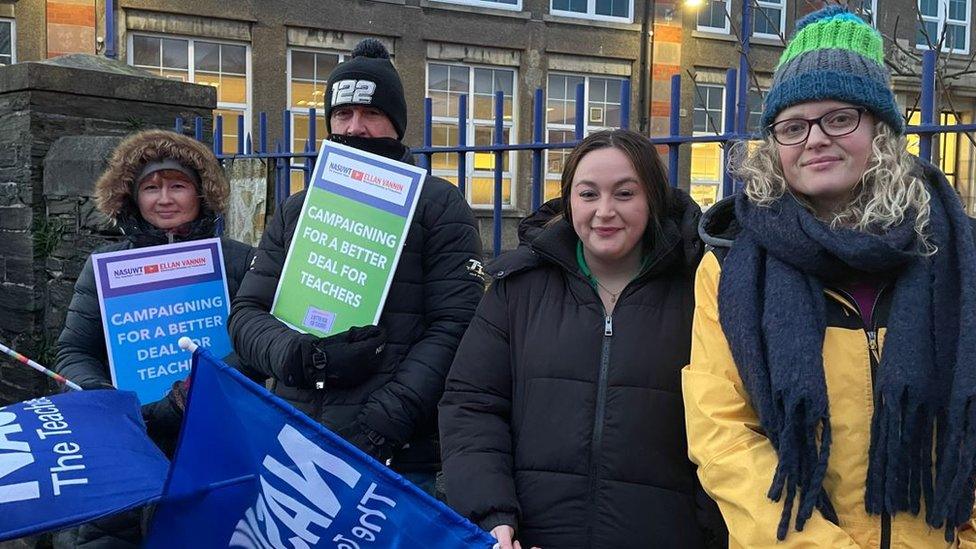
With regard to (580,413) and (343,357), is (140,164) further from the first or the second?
(580,413)

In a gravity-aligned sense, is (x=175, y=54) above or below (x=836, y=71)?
above

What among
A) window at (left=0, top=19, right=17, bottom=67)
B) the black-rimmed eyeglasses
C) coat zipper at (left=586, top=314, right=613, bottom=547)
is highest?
window at (left=0, top=19, right=17, bottom=67)

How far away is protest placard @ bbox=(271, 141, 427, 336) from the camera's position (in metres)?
2.40

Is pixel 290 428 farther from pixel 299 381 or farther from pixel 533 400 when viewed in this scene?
pixel 533 400

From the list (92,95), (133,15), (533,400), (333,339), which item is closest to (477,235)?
(333,339)

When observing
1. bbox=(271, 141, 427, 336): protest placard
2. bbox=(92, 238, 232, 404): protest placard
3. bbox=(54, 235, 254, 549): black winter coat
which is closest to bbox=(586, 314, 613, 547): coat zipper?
bbox=(271, 141, 427, 336): protest placard

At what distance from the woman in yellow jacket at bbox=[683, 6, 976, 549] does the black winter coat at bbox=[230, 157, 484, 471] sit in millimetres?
811

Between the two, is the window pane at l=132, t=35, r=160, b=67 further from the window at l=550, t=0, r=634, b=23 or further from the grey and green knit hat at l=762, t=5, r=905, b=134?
the grey and green knit hat at l=762, t=5, r=905, b=134

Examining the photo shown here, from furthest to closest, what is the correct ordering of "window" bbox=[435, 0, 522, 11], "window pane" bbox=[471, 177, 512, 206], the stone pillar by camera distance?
1. "window" bbox=[435, 0, 522, 11]
2. "window pane" bbox=[471, 177, 512, 206]
3. the stone pillar

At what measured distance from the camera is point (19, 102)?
181 inches

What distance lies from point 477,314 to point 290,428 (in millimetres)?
510

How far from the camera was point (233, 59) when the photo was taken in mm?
13656

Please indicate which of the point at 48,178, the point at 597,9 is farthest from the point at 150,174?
the point at 597,9

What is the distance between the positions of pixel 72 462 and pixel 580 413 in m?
1.32
